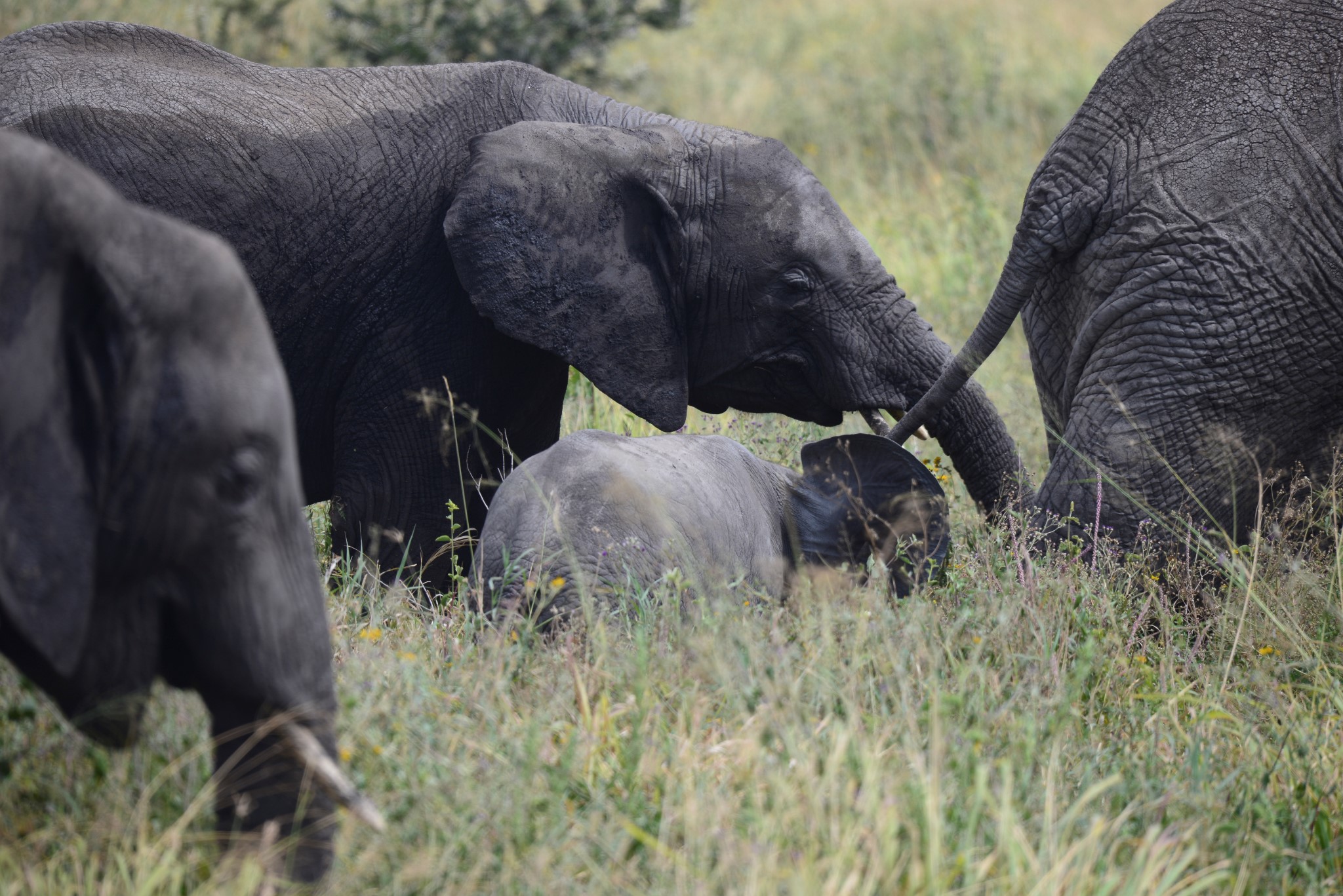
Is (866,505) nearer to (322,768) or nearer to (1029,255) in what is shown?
(1029,255)

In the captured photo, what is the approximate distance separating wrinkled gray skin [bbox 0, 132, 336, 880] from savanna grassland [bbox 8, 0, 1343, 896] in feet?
0.94

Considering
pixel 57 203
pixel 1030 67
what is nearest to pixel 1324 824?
pixel 57 203

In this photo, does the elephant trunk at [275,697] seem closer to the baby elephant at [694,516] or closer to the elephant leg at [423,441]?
the baby elephant at [694,516]

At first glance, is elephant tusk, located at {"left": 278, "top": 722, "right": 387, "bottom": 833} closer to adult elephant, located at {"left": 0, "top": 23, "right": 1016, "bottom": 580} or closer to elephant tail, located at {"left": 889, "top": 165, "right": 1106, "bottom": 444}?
adult elephant, located at {"left": 0, "top": 23, "right": 1016, "bottom": 580}

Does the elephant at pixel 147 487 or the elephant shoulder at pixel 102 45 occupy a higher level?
the elephant shoulder at pixel 102 45

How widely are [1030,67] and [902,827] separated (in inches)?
507

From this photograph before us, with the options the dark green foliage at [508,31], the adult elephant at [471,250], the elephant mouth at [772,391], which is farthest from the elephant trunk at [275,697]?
the dark green foliage at [508,31]

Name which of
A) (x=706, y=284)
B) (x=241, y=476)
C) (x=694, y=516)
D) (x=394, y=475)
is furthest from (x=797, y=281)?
(x=241, y=476)

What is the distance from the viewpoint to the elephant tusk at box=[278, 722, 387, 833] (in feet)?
7.43

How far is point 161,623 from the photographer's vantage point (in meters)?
2.33

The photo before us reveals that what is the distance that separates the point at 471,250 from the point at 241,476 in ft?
7.97

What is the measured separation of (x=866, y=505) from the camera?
478 centimetres

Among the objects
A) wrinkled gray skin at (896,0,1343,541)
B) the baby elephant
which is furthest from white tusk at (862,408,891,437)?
wrinkled gray skin at (896,0,1343,541)

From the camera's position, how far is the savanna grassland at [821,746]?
99.1 inches
